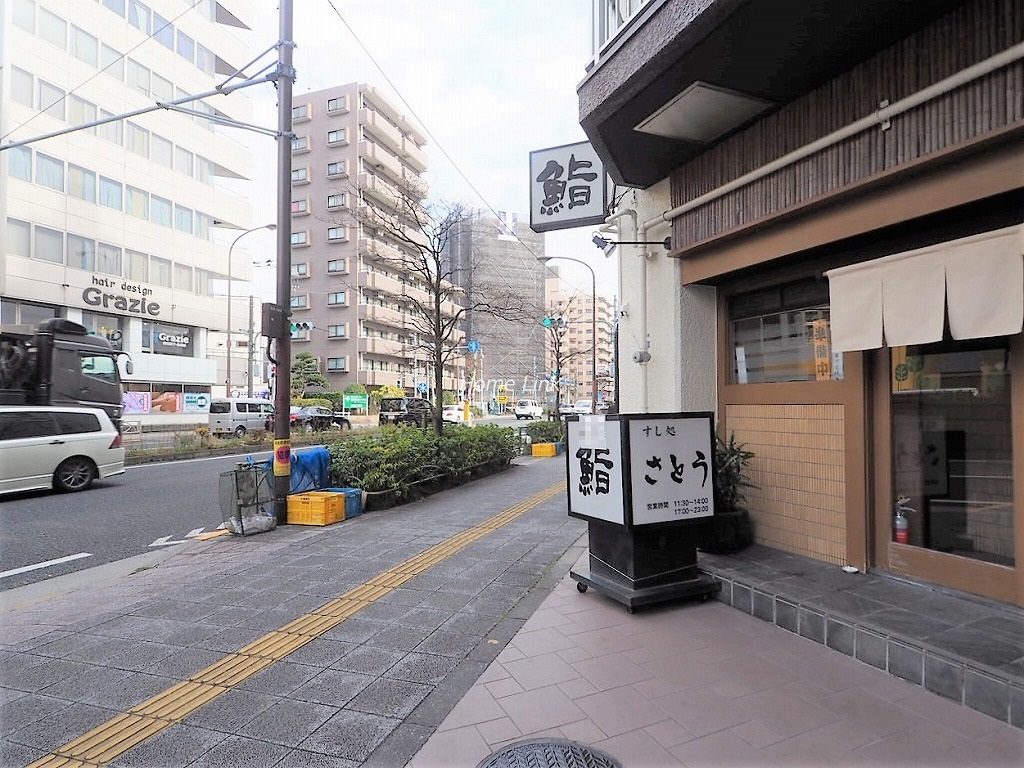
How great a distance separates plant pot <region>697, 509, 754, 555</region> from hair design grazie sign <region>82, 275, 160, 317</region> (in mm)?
Result: 33367

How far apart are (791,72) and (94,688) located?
602cm

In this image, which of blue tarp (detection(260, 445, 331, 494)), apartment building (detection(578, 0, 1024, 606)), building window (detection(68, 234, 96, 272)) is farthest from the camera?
building window (detection(68, 234, 96, 272))

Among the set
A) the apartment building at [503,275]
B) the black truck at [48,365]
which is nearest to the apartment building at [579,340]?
the apartment building at [503,275]

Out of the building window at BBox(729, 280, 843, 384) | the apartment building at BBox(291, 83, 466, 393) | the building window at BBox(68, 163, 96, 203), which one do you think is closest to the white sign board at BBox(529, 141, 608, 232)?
the building window at BBox(729, 280, 843, 384)

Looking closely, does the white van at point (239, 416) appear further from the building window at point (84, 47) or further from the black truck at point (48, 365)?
the building window at point (84, 47)

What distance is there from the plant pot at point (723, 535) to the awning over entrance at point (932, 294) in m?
1.71

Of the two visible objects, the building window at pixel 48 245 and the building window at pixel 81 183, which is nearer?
the building window at pixel 48 245

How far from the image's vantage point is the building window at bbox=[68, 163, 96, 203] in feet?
94.6

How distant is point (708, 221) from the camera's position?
221 inches

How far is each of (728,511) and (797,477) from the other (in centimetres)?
69

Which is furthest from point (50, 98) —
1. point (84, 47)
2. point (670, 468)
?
point (670, 468)

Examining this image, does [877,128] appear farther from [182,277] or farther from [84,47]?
[182,277]

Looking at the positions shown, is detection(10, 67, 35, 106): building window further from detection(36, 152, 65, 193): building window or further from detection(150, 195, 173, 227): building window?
detection(150, 195, 173, 227): building window

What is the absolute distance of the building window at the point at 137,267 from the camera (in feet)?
104
